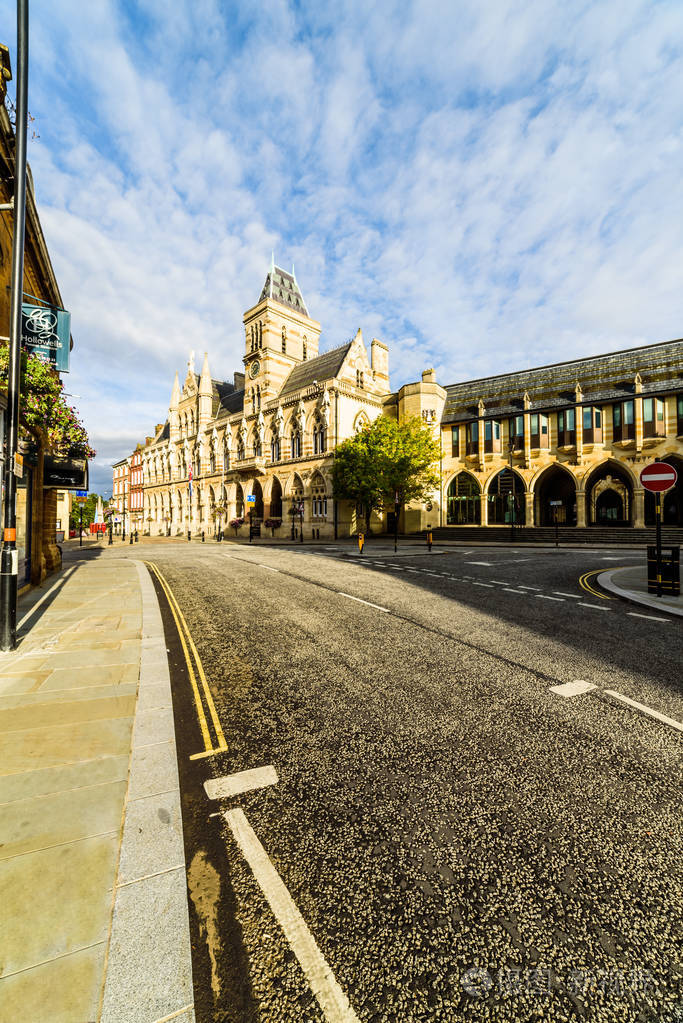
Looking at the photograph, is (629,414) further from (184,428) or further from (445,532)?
(184,428)

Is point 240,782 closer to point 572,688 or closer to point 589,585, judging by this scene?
point 572,688

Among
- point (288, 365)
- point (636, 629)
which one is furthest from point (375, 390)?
point (636, 629)

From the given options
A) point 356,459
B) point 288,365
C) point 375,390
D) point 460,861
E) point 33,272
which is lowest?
point 460,861

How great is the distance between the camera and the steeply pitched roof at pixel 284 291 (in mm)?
46281

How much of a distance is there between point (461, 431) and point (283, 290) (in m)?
28.4

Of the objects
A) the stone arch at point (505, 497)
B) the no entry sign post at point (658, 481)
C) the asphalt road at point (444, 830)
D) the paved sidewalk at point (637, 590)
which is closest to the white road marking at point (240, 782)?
the asphalt road at point (444, 830)

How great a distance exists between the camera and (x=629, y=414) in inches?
1204

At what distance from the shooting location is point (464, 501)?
38219 mm

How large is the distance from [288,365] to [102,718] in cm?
4638

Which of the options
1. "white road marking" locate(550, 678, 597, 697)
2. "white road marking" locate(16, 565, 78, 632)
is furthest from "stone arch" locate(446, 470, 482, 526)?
"white road marking" locate(550, 678, 597, 697)

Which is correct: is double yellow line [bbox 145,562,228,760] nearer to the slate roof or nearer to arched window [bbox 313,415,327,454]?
arched window [bbox 313,415,327,454]

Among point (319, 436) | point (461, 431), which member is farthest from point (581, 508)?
point (319, 436)

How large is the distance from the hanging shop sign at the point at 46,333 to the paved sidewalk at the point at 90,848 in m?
5.01

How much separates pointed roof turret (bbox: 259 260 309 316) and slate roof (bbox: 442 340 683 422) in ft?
74.6
